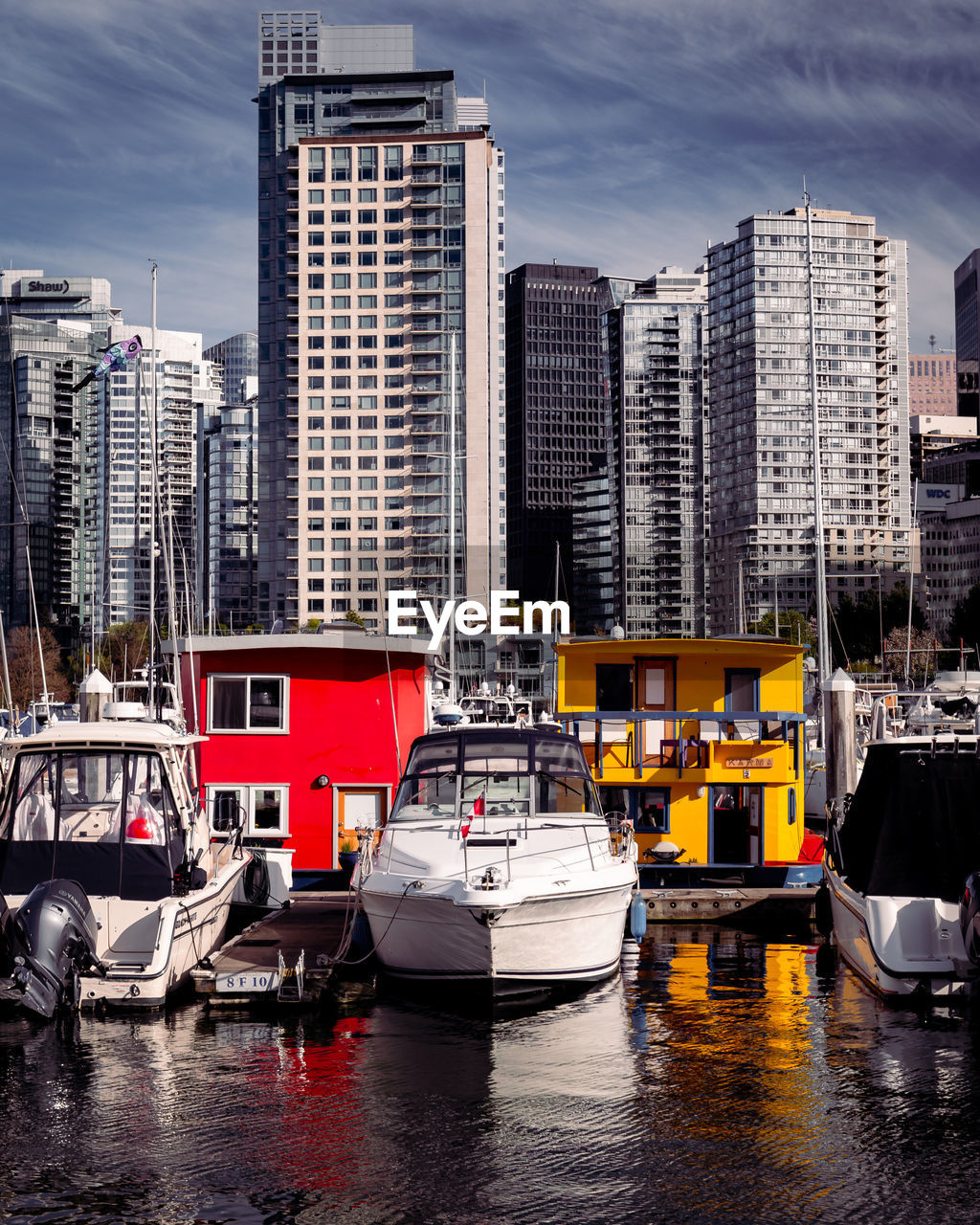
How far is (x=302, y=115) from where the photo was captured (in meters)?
160

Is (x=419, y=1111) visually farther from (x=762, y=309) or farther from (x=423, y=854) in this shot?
(x=762, y=309)

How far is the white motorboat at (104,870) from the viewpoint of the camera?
16.2m

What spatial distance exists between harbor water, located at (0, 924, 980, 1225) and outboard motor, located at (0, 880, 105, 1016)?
2.17 feet

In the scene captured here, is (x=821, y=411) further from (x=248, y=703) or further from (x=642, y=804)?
(x=248, y=703)

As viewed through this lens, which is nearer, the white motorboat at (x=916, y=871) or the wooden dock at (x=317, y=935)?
the white motorboat at (x=916, y=871)

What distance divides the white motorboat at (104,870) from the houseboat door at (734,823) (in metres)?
10.3

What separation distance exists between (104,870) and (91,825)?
2047 mm

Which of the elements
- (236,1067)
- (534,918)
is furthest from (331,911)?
(236,1067)

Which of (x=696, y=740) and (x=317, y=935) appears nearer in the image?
(x=317, y=935)

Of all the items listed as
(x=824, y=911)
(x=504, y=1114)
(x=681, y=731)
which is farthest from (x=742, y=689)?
(x=504, y=1114)

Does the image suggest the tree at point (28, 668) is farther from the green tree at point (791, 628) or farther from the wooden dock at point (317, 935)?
the wooden dock at point (317, 935)

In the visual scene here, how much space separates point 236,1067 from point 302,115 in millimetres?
157061

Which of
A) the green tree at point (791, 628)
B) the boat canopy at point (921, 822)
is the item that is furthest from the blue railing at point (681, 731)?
the green tree at point (791, 628)

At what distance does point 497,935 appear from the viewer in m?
17.5
